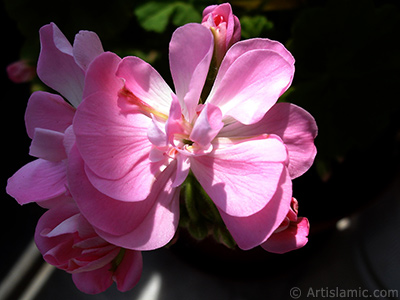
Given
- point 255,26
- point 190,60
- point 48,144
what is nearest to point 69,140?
point 48,144

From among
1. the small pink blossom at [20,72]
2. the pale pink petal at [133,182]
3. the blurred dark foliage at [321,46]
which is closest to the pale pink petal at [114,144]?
the pale pink petal at [133,182]

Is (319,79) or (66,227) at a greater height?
(66,227)

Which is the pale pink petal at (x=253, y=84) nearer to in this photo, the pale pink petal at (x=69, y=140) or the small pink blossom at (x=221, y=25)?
the small pink blossom at (x=221, y=25)

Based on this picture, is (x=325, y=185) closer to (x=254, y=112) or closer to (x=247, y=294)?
(x=247, y=294)

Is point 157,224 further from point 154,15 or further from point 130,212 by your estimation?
point 154,15

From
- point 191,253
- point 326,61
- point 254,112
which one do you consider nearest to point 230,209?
point 254,112
